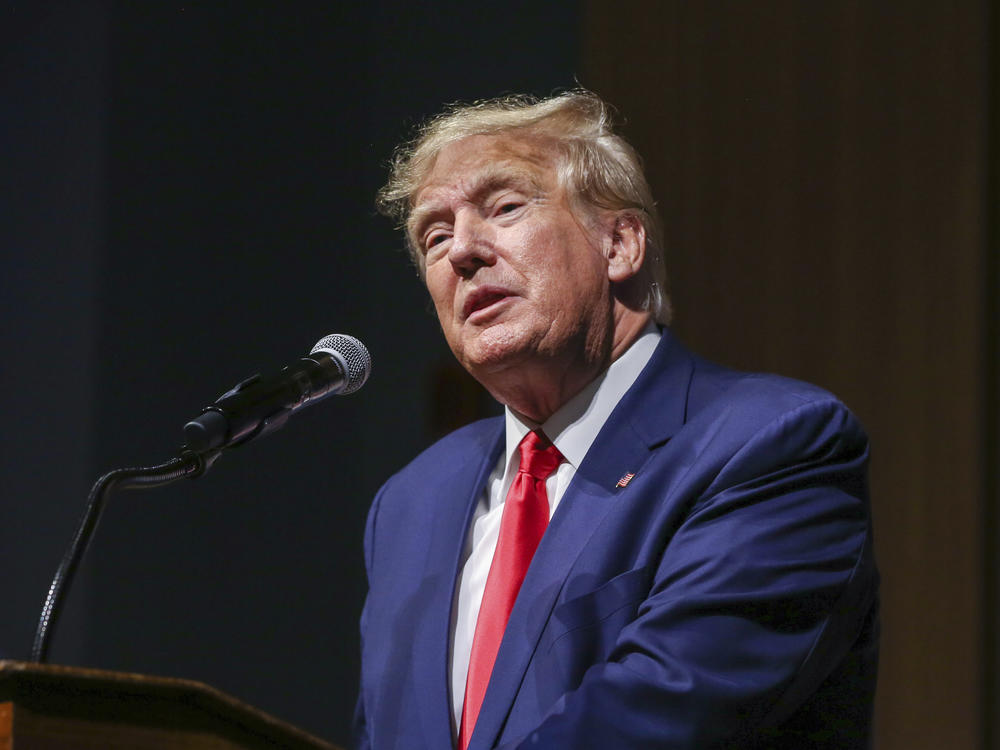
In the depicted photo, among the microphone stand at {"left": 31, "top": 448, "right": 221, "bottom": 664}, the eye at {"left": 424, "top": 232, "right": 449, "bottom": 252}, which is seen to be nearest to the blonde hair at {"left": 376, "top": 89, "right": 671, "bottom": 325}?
the eye at {"left": 424, "top": 232, "right": 449, "bottom": 252}

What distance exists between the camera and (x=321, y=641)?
158 inches

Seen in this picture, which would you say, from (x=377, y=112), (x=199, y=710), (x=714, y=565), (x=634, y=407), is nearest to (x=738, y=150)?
(x=377, y=112)

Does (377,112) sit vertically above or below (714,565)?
above

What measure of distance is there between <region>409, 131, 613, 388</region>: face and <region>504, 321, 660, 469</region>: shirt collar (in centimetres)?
4

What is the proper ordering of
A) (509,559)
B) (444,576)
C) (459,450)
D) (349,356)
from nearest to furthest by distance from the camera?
(349,356) → (509,559) → (444,576) → (459,450)

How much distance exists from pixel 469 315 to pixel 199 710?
1.05 m

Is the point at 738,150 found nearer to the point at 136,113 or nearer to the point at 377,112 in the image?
the point at 377,112

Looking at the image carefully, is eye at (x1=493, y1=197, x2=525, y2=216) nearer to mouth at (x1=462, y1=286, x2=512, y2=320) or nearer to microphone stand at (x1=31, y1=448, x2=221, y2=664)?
mouth at (x1=462, y1=286, x2=512, y2=320)

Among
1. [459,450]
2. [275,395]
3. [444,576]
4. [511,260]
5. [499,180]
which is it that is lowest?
[444,576]

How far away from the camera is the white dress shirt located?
188 centimetres

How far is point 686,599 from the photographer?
4.97 ft

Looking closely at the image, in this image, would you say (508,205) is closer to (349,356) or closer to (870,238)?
(349,356)

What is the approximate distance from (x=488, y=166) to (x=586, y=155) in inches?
7.3

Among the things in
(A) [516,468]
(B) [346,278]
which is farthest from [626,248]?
(B) [346,278]
